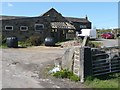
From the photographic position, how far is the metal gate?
13234 millimetres

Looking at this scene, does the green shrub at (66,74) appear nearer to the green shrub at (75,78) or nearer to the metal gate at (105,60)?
the green shrub at (75,78)

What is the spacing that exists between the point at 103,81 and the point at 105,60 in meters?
1.93

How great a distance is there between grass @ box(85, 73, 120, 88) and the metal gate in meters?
0.37

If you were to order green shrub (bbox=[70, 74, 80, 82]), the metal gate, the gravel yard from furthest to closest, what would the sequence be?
the metal gate → green shrub (bbox=[70, 74, 80, 82]) → the gravel yard

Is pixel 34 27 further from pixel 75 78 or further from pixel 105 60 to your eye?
pixel 75 78

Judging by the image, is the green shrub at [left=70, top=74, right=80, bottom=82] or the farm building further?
the farm building

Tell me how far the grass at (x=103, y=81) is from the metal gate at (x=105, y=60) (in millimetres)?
368

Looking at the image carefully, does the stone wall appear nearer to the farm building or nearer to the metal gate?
the metal gate

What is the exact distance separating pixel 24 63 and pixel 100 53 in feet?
15.6

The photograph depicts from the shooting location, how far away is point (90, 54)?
41.7 feet

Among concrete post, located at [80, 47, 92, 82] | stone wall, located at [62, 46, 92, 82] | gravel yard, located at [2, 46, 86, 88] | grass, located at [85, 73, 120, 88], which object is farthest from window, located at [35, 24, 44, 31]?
concrete post, located at [80, 47, 92, 82]

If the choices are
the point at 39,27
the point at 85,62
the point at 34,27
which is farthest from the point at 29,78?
the point at 39,27

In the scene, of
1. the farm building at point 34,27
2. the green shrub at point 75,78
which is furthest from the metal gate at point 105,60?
the farm building at point 34,27

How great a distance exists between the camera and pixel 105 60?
13.9 meters
